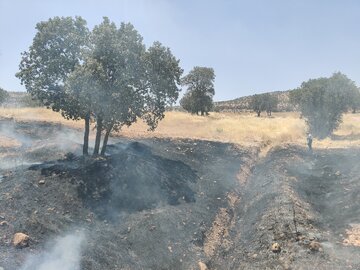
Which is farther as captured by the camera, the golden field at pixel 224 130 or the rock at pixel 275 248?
the golden field at pixel 224 130

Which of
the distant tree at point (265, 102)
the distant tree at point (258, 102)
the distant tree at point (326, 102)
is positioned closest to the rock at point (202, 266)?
the distant tree at point (326, 102)

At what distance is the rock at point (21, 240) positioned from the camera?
1533cm

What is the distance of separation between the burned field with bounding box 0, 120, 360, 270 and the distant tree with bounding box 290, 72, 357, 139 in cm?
1291

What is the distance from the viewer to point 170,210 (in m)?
21.0

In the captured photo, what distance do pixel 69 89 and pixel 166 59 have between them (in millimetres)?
6573

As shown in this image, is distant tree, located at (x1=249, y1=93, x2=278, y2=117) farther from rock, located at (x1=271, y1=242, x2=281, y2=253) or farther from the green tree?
rock, located at (x1=271, y1=242, x2=281, y2=253)

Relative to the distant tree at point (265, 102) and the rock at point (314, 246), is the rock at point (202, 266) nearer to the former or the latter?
the rock at point (314, 246)

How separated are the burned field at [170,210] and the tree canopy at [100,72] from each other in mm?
3028

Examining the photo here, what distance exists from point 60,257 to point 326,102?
35198 mm

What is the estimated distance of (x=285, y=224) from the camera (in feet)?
60.9

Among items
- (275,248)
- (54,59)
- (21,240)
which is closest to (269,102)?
(54,59)

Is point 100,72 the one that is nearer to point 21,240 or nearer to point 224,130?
point 21,240

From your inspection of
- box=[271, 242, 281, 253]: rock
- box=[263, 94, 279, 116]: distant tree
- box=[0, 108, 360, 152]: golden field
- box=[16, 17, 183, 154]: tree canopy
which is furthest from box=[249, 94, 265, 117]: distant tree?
box=[271, 242, 281, 253]: rock

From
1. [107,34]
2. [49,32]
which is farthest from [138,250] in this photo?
[49,32]
